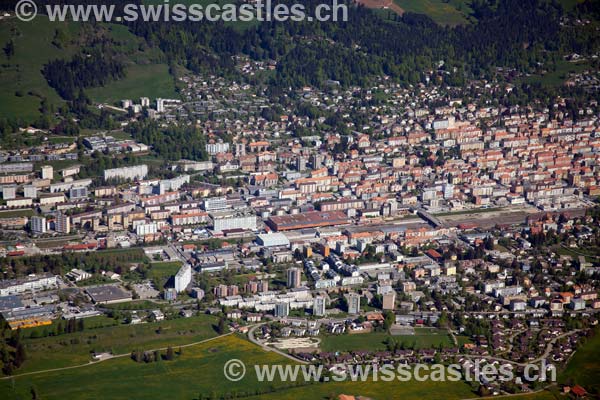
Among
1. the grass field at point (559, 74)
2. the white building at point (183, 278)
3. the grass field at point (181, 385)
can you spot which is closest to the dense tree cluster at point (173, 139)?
the white building at point (183, 278)

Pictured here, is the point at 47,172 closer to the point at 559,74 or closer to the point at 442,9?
the point at 559,74

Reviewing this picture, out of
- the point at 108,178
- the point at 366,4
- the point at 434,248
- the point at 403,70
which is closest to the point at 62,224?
the point at 108,178

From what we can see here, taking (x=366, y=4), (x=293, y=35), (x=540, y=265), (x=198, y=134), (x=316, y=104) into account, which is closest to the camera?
(x=540, y=265)

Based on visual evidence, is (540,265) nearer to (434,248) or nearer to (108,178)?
(434,248)

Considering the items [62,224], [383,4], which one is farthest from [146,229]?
[383,4]
